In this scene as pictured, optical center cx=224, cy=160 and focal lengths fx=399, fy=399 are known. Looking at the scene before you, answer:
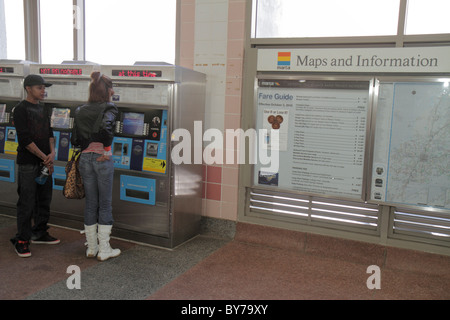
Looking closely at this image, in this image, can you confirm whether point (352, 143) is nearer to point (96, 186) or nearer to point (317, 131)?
point (317, 131)

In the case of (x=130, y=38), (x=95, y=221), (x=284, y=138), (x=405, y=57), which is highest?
(x=130, y=38)

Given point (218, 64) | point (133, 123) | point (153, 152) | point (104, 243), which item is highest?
point (218, 64)

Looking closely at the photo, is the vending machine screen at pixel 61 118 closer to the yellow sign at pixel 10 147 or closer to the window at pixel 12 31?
the yellow sign at pixel 10 147

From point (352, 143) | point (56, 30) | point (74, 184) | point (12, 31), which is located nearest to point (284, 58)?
point (352, 143)

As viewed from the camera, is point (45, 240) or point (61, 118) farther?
point (61, 118)

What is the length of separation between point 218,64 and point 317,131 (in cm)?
126

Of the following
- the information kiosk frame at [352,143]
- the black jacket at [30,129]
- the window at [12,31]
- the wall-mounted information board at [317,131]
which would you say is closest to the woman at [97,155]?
the black jacket at [30,129]

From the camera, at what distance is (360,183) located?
378 centimetres

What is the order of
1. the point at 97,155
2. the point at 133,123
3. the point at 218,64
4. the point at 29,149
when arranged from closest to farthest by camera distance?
the point at 97,155 → the point at 29,149 → the point at 133,123 → the point at 218,64

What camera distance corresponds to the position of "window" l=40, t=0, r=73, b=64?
5.34m

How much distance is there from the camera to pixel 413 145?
358cm
